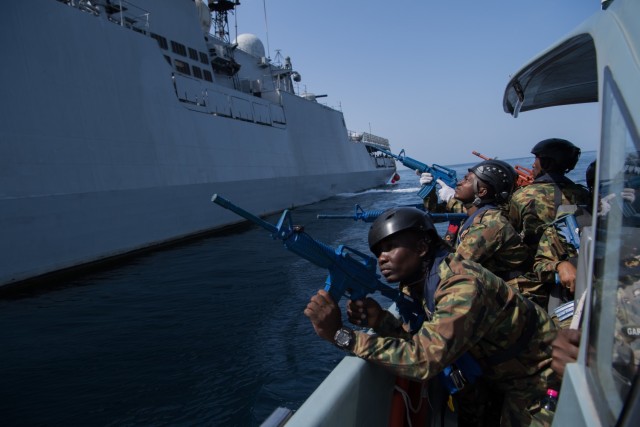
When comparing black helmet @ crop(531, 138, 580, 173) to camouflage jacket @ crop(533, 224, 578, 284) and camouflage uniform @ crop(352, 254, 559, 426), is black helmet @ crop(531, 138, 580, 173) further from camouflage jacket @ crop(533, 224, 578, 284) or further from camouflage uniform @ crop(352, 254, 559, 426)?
camouflage uniform @ crop(352, 254, 559, 426)

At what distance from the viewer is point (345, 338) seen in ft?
5.44

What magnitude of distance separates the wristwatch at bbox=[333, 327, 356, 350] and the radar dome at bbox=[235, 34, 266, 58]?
22.4 m

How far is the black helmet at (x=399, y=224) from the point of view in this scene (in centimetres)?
172

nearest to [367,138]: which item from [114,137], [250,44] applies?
[250,44]

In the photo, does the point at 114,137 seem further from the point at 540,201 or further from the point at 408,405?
the point at 408,405

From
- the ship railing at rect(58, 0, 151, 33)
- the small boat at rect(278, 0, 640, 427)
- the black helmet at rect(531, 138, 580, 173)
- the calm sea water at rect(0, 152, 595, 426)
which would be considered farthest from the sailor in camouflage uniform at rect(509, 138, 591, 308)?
the ship railing at rect(58, 0, 151, 33)

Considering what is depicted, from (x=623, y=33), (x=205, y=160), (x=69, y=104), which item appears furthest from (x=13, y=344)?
(x=205, y=160)

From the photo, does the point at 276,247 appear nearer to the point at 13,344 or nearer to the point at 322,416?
the point at 13,344

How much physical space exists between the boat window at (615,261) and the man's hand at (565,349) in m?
0.25

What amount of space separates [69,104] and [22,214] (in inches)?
108

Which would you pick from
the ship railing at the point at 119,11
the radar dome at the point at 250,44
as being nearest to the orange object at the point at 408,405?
the ship railing at the point at 119,11

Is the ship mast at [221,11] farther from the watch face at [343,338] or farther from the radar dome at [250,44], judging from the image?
the watch face at [343,338]

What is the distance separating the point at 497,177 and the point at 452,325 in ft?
6.02

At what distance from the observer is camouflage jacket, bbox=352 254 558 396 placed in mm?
1472
